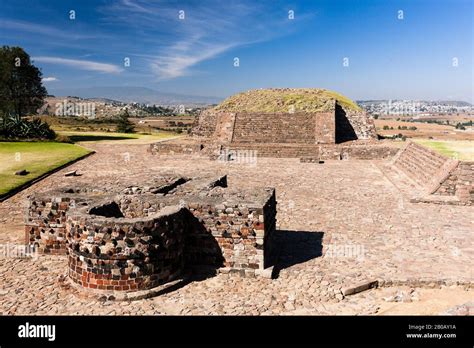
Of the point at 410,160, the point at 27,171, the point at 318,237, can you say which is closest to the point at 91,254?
the point at 318,237

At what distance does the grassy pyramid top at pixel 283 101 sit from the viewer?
33.5m

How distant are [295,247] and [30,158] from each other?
19.7m

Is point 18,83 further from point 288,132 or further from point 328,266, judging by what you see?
point 328,266

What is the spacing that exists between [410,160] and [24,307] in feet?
63.7

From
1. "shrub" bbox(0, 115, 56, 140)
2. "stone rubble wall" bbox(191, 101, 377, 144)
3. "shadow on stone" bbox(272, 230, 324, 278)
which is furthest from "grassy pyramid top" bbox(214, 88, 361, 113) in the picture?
"shadow on stone" bbox(272, 230, 324, 278)

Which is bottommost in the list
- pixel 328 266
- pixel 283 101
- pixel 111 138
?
pixel 328 266

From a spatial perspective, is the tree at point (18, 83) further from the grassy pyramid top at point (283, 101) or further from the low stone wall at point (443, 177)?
the low stone wall at point (443, 177)

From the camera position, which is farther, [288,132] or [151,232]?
[288,132]

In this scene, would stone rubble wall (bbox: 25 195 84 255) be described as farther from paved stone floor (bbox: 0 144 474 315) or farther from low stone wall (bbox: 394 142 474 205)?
low stone wall (bbox: 394 142 474 205)

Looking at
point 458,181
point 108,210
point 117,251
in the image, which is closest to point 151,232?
point 117,251

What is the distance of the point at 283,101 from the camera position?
116 feet

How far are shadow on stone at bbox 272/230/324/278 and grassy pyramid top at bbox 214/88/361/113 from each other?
75.1ft

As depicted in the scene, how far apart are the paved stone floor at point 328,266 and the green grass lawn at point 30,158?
237 centimetres

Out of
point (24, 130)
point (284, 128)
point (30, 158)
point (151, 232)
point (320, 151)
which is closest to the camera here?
point (151, 232)
